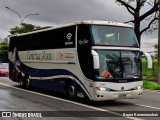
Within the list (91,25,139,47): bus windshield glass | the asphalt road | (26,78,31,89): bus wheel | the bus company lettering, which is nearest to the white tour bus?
(91,25,139,47): bus windshield glass

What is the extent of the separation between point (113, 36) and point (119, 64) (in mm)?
1266

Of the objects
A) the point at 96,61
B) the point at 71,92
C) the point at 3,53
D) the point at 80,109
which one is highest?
the point at 3,53

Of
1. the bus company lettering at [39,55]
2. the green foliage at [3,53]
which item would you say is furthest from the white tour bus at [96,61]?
the green foliage at [3,53]

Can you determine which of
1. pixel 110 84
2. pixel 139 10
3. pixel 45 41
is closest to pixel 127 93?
pixel 110 84

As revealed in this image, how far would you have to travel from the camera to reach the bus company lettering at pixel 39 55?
19.8 meters

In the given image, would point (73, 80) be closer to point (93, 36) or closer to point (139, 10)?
point (93, 36)

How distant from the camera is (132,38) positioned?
1647 cm

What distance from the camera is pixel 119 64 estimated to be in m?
15.6

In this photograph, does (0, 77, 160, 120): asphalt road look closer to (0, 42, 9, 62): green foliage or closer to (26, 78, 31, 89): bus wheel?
(26, 78, 31, 89): bus wheel

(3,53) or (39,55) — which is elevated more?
(3,53)

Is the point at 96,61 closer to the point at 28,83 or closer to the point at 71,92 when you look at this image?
the point at 71,92

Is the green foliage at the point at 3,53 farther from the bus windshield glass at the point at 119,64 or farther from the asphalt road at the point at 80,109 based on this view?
the bus windshield glass at the point at 119,64

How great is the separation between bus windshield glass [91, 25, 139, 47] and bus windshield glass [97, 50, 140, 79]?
0.40 meters

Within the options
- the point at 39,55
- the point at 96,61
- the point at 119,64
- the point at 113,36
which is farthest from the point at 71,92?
the point at 39,55
